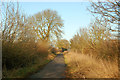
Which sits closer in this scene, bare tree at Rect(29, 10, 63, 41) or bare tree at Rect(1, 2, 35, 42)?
bare tree at Rect(1, 2, 35, 42)

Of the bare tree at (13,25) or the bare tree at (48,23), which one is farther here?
the bare tree at (48,23)

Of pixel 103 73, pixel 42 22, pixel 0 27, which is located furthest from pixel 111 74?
pixel 42 22

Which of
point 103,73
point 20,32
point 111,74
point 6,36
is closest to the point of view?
point 111,74

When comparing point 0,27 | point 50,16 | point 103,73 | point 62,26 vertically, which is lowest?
point 103,73

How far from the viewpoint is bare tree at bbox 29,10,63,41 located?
27.9 meters

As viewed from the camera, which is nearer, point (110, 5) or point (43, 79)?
point (110, 5)

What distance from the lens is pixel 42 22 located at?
28297mm

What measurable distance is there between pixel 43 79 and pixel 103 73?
354cm

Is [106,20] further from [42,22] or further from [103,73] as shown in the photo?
[42,22]

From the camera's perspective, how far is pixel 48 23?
94.7 ft

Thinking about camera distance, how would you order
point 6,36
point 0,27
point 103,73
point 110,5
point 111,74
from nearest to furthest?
point 110,5 → point 111,74 → point 103,73 → point 0,27 → point 6,36

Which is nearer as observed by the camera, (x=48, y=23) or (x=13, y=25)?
(x=13, y=25)

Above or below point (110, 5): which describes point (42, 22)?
above

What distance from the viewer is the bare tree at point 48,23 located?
1098 inches
